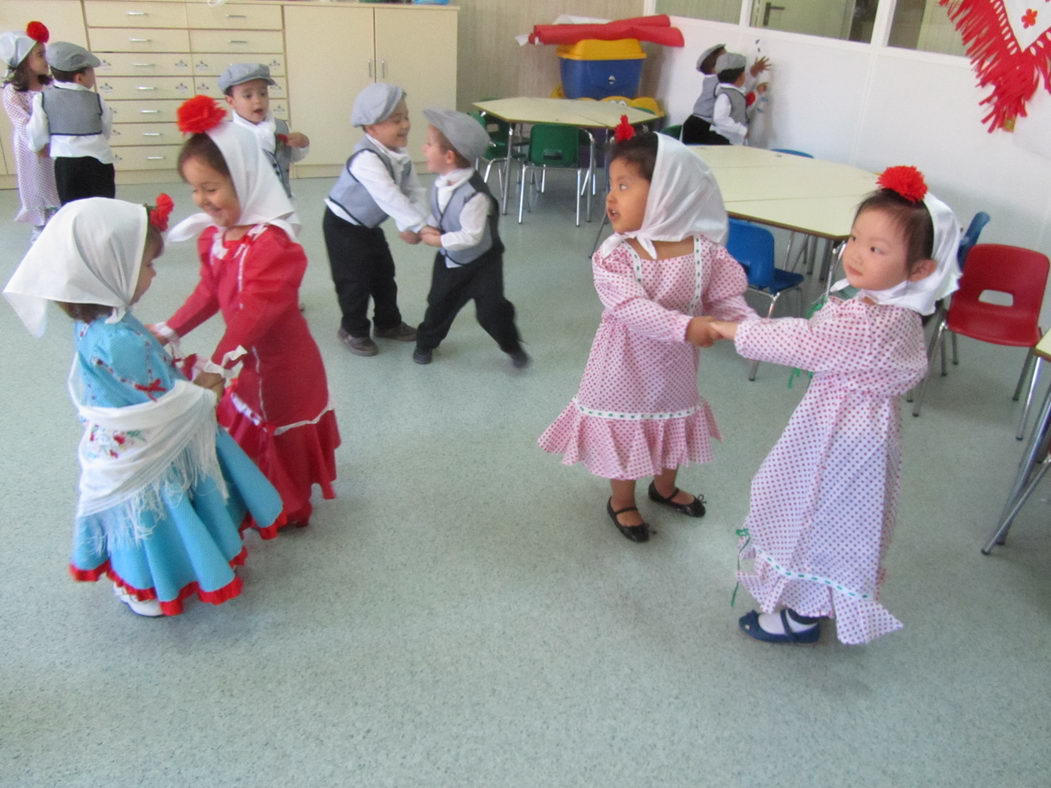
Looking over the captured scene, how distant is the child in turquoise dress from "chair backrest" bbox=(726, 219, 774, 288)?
2.27 meters

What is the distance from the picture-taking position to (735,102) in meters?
5.42

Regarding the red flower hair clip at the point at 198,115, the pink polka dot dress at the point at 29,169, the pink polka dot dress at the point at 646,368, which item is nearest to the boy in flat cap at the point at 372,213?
the red flower hair clip at the point at 198,115

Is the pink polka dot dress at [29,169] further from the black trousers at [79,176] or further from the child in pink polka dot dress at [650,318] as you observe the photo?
the child in pink polka dot dress at [650,318]

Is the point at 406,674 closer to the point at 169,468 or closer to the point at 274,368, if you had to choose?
the point at 169,468

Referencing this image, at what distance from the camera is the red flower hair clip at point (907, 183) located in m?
1.55

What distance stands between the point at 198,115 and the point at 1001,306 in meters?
3.09

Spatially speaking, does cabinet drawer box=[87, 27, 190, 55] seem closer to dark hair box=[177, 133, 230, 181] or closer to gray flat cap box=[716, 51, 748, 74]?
gray flat cap box=[716, 51, 748, 74]

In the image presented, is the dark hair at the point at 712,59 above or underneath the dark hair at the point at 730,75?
above

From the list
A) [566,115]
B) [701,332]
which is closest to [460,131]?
[701,332]

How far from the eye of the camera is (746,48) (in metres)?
6.01

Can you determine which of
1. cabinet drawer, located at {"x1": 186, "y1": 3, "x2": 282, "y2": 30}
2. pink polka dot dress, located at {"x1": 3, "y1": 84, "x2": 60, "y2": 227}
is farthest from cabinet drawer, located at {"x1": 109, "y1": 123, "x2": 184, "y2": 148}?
pink polka dot dress, located at {"x1": 3, "y1": 84, "x2": 60, "y2": 227}

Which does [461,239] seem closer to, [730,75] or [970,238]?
[970,238]

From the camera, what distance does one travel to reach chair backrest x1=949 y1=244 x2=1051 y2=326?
324cm

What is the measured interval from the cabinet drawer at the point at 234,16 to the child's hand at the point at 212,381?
190 inches
